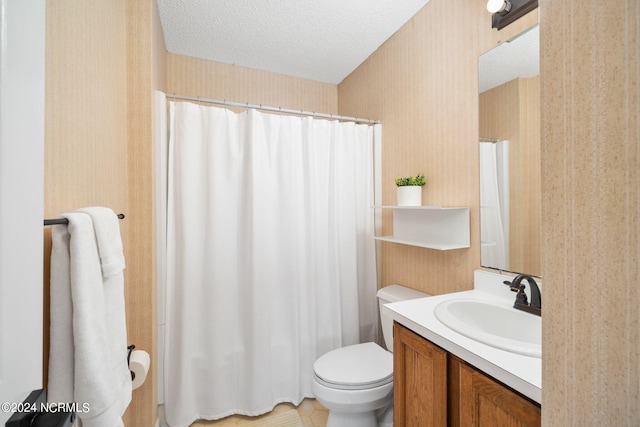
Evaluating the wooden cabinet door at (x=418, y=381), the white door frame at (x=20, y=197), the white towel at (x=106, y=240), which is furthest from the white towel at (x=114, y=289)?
the wooden cabinet door at (x=418, y=381)

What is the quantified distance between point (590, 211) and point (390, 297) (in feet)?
5.09

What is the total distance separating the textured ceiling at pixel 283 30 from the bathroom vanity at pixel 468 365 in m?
1.72

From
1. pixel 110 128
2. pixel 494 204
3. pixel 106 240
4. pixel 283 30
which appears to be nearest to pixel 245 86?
pixel 283 30

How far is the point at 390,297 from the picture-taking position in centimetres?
177

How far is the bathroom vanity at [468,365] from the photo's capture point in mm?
733

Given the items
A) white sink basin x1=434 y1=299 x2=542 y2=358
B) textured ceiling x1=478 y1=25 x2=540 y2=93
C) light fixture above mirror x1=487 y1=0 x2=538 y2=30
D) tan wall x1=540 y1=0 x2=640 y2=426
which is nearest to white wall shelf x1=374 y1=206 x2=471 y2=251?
white sink basin x1=434 y1=299 x2=542 y2=358

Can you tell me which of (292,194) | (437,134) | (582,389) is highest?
(437,134)

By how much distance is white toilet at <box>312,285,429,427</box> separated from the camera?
1.35 meters

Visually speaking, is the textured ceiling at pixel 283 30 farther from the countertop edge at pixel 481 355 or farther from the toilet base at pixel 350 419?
the toilet base at pixel 350 419

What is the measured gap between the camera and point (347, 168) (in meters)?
2.09

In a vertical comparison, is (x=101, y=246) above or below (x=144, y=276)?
above

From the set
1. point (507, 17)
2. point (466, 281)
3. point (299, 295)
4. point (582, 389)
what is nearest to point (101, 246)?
point (582, 389)

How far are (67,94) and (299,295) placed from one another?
1.54 m

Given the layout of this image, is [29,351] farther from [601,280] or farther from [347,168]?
[347,168]
